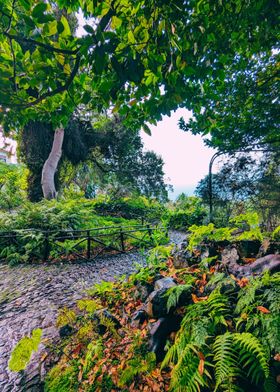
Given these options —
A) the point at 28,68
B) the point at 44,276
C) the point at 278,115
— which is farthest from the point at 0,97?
the point at 278,115

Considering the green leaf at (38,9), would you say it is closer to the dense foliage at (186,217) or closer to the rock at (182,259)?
the rock at (182,259)

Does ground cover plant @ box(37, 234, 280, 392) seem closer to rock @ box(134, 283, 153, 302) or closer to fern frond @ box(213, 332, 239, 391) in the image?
fern frond @ box(213, 332, 239, 391)

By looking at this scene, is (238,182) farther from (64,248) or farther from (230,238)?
(64,248)

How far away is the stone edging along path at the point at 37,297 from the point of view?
6.89 feet

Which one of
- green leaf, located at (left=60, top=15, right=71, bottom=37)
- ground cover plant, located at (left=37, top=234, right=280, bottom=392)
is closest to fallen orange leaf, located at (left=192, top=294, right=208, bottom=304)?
ground cover plant, located at (left=37, top=234, right=280, bottom=392)

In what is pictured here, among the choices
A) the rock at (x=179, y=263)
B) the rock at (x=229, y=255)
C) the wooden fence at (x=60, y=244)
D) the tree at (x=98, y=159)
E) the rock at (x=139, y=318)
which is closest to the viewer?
the rock at (x=139, y=318)

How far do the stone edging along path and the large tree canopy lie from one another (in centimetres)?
279

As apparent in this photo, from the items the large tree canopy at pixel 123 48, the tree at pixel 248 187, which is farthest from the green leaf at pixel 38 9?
the tree at pixel 248 187

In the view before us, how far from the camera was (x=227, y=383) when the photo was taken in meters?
1.37

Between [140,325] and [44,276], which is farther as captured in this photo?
[44,276]

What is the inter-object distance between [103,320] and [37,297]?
1988 millimetres

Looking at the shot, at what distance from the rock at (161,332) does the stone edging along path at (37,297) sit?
119cm

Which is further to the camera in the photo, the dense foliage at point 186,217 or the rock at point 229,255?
the dense foliage at point 186,217

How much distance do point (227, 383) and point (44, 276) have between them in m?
4.56
